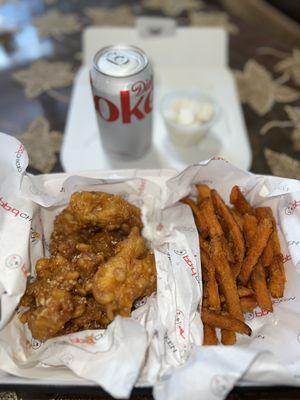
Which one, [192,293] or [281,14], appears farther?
[281,14]

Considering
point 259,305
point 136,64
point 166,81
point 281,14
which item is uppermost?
point 136,64

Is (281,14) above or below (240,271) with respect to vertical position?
above

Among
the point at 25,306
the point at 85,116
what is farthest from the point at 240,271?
the point at 85,116

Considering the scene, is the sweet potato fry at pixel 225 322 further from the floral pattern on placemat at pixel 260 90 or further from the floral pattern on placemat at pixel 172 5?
the floral pattern on placemat at pixel 172 5

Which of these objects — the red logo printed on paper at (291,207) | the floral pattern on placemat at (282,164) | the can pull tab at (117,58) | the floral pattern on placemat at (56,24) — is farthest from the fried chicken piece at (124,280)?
the floral pattern on placemat at (56,24)

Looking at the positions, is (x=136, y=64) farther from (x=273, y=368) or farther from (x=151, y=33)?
(x=273, y=368)

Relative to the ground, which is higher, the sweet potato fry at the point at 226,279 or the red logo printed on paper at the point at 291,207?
the red logo printed on paper at the point at 291,207
